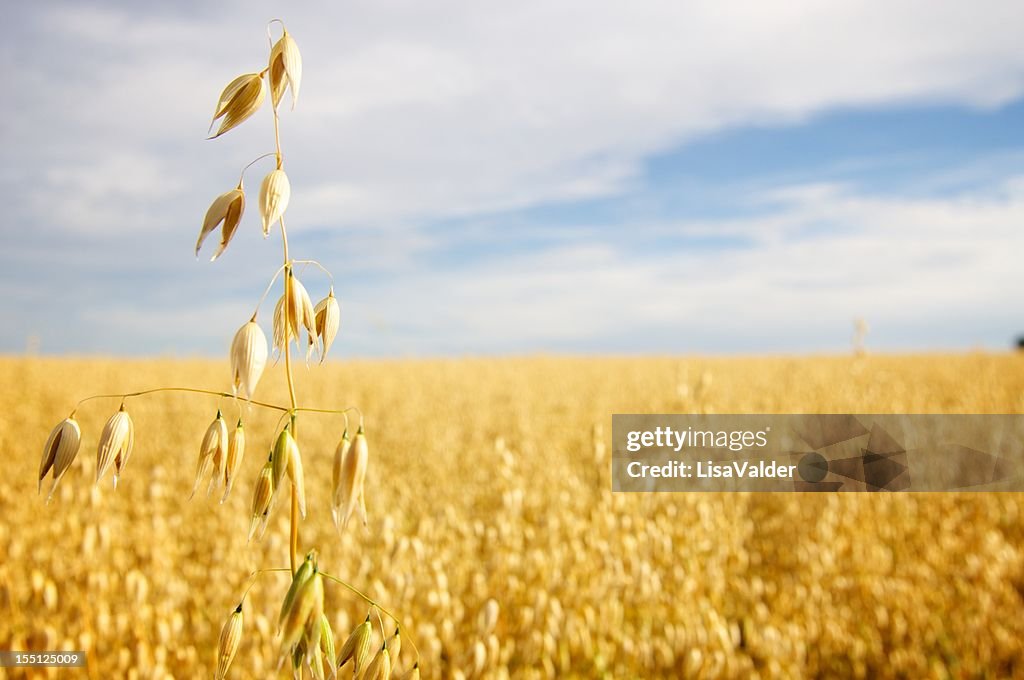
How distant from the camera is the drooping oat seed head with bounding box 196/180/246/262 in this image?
0.82 metres

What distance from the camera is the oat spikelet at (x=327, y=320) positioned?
35.3 inches

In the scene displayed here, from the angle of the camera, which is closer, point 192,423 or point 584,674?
point 584,674

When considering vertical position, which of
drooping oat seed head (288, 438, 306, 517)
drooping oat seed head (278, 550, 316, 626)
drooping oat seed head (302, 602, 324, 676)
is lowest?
drooping oat seed head (302, 602, 324, 676)

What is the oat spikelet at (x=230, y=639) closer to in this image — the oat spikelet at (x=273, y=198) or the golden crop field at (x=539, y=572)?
the oat spikelet at (x=273, y=198)

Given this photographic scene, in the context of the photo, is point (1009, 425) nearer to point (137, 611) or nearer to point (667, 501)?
point (667, 501)

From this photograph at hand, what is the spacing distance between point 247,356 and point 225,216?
7.3 inches

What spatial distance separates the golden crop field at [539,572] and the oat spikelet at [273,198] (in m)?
1.27

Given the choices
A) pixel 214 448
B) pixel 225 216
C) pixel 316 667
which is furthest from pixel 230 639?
pixel 225 216

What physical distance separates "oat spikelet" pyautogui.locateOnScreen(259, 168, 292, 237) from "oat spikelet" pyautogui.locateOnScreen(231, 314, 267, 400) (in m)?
0.13

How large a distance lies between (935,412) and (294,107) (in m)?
8.29

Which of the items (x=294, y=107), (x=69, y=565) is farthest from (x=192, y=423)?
(x=294, y=107)

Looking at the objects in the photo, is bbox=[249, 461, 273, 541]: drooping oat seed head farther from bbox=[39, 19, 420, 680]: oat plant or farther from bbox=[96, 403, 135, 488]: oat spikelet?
bbox=[96, 403, 135, 488]: oat spikelet

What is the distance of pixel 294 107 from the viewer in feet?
2.78

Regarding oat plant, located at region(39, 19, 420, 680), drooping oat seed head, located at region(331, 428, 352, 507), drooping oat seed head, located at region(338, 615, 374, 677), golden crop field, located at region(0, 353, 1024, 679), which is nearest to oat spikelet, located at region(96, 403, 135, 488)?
oat plant, located at region(39, 19, 420, 680)
